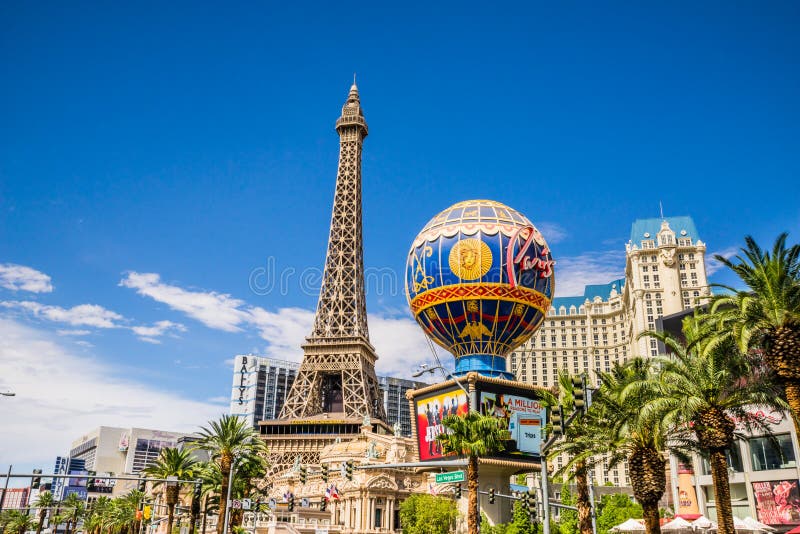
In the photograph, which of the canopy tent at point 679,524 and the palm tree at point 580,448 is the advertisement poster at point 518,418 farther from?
the palm tree at point 580,448

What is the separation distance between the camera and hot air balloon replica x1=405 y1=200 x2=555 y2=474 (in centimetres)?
4897

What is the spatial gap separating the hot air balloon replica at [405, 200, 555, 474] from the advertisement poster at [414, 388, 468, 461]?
8cm

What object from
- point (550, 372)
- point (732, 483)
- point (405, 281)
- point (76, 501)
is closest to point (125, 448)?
point (76, 501)

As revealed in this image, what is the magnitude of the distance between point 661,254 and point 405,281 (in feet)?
290

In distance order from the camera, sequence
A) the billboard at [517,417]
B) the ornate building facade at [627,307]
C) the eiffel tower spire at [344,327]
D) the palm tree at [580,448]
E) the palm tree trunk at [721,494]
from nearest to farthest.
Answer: the palm tree trunk at [721,494] → the palm tree at [580,448] → the billboard at [517,417] → the eiffel tower spire at [344,327] → the ornate building facade at [627,307]

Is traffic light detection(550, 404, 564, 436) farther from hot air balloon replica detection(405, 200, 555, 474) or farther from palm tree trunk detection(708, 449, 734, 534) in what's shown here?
hot air balloon replica detection(405, 200, 555, 474)

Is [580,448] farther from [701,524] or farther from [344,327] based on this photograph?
[344,327]

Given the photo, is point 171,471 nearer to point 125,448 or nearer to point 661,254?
point 661,254

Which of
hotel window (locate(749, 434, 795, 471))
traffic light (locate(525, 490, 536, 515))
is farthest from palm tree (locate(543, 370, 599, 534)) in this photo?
hotel window (locate(749, 434, 795, 471))

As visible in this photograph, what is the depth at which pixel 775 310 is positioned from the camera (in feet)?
82.5

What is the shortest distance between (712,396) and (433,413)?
27.7 m

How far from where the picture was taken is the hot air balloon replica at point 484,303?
4897 cm

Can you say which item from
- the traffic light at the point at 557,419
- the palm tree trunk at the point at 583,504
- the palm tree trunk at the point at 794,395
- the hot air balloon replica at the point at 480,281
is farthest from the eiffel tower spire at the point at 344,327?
the traffic light at the point at 557,419

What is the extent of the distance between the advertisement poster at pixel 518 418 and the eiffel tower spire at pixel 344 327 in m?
48.4
